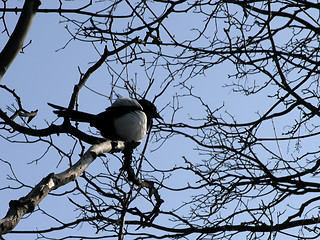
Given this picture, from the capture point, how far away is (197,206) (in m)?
5.14

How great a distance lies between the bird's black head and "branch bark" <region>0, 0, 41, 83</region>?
7.75 feet

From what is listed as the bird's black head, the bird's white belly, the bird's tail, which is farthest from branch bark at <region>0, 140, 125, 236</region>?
the bird's black head

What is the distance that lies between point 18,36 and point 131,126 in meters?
2.25

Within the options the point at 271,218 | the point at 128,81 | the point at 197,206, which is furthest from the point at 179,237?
the point at 128,81

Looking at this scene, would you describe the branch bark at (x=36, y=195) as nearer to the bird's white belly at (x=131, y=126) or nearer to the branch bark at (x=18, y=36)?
the branch bark at (x=18, y=36)

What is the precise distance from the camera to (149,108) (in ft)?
18.4

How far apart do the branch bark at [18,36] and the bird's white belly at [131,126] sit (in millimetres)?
2037

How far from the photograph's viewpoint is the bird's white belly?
518cm

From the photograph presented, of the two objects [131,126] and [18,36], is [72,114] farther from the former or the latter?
[131,126]

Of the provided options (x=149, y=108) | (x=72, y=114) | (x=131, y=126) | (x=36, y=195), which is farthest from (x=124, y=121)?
(x=36, y=195)

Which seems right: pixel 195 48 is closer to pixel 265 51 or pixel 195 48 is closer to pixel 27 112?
pixel 265 51

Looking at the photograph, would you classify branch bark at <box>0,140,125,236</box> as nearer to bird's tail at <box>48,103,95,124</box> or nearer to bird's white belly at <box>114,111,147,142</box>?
bird's tail at <box>48,103,95,124</box>

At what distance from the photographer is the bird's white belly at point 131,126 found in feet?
17.0

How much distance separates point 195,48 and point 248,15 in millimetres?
700
